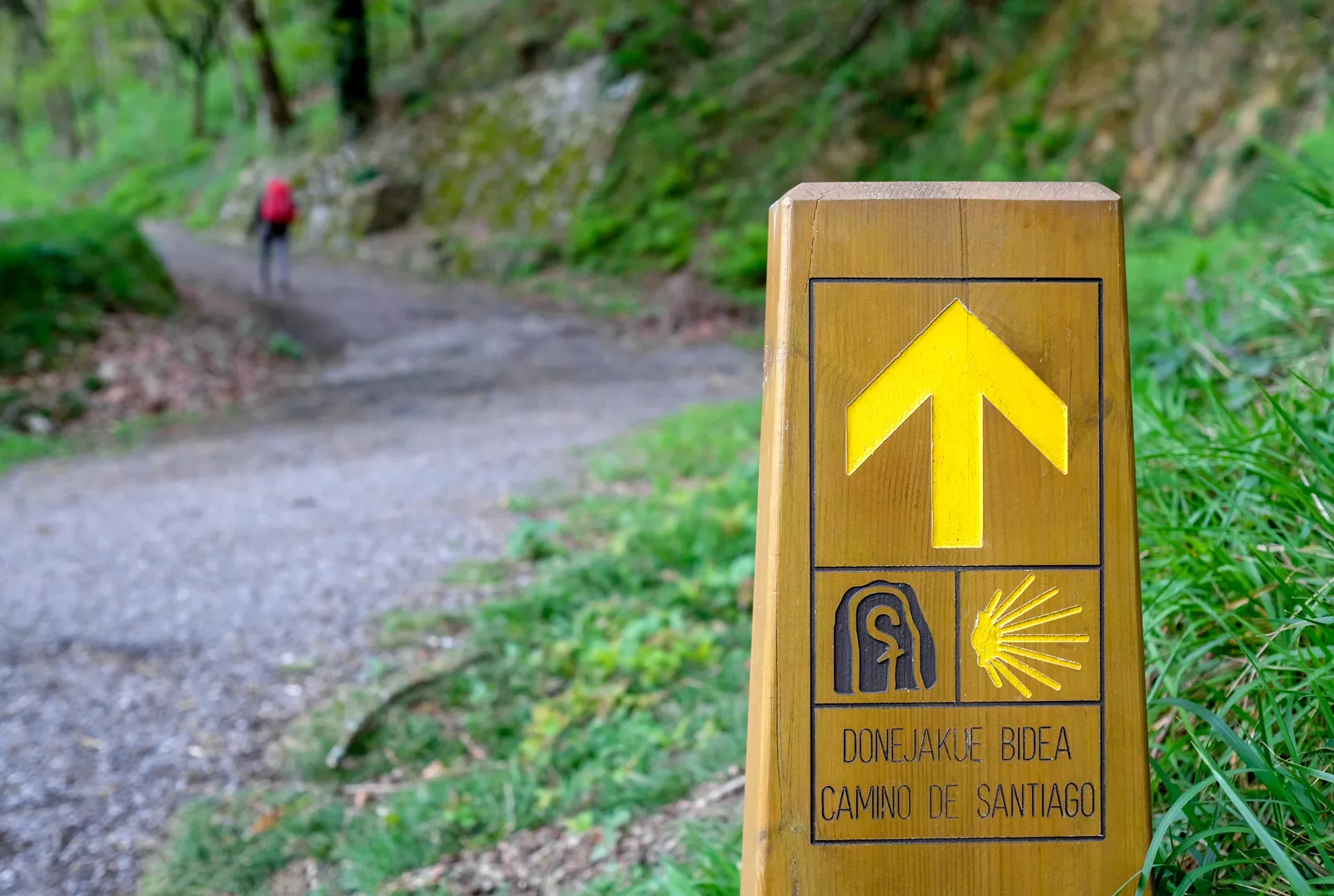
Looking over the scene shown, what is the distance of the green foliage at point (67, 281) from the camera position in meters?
8.74

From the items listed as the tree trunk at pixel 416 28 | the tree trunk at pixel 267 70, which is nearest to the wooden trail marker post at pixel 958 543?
the tree trunk at pixel 267 70

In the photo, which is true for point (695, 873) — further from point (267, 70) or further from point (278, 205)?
point (267, 70)

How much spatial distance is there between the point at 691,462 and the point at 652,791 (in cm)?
326

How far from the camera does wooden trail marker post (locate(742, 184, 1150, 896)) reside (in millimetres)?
1477

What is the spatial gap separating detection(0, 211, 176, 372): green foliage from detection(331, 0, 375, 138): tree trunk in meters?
7.30

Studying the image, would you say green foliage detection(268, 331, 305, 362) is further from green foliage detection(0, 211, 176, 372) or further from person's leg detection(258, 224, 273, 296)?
person's leg detection(258, 224, 273, 296)

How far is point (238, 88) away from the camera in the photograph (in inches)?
1027

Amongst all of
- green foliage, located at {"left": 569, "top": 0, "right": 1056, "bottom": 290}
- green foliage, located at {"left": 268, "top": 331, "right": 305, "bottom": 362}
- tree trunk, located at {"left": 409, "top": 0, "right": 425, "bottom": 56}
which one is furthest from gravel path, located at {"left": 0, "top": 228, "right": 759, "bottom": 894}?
tree trunk, located at {"left": 409, "top": 0, "right": 425, "bottom": 56}

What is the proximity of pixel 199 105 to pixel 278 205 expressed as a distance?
18.0 m

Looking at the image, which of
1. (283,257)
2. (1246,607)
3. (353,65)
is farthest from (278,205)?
(1246,607)

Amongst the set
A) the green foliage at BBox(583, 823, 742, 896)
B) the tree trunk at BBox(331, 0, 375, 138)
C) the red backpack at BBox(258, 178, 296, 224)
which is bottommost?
the green foliage at BBox(583, 823, 742, 896)

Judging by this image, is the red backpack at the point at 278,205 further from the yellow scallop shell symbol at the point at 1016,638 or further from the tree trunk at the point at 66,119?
the tree trunk at the point at 66,119

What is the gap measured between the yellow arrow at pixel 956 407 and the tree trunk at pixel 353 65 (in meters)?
17.8

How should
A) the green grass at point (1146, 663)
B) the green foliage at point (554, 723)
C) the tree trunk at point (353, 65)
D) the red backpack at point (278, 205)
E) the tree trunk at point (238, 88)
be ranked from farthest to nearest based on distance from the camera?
the tree trunk at point (238, 88)
the tree trunk at point (353, 65)
the red backpack at point (278, 205)
the green foliage at point (554, 723)
the green grass at point (1146, 663)
